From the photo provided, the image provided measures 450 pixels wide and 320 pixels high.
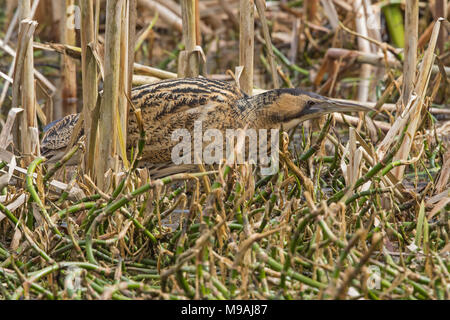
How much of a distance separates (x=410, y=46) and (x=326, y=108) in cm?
41

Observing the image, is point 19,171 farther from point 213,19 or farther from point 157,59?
point 213,19

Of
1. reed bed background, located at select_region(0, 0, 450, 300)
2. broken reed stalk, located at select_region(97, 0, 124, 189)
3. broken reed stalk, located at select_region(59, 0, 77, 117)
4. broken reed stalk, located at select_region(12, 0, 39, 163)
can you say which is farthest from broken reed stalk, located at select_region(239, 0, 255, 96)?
broken reed stalk, located at select_region(59, 0, 77, 117)

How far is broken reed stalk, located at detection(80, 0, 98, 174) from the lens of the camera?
257 centimetres

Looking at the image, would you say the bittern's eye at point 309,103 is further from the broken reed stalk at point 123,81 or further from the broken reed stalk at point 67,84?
the broken reed stalk at point 67,84

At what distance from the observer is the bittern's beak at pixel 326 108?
2980 millimetres

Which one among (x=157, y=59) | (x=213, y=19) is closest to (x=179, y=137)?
(x=157, y=59)

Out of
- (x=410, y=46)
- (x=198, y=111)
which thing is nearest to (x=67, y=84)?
(x=198, y=111)

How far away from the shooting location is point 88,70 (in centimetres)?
262

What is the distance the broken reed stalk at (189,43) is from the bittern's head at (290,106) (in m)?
0.33

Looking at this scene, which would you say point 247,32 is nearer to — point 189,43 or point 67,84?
point 189,43

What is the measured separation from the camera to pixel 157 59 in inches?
224

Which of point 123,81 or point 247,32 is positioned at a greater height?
point 247,32

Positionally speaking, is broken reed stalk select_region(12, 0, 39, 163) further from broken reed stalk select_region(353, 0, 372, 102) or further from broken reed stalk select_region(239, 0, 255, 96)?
broken reed stalk select_region(353, 0, 372, 102)

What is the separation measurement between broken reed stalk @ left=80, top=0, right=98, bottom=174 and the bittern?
1.48 feet
